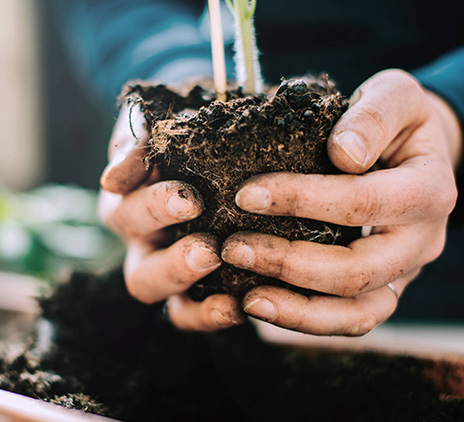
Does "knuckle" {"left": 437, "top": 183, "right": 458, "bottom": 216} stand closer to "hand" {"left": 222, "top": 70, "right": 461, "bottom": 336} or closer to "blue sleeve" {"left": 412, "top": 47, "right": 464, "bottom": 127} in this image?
"hand" {"left": 222, "top": 70, "right": 461, "bottom": 336}

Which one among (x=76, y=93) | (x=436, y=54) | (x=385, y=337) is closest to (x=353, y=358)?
(x=385, y=337)

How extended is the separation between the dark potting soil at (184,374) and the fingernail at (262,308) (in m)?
0.15

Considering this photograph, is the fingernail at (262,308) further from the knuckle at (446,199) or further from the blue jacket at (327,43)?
the blue jacket at (327,43)

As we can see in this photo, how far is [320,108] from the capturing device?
0.39 metres

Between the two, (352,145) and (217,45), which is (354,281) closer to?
(352,145)

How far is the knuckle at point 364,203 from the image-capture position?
0.37 metres

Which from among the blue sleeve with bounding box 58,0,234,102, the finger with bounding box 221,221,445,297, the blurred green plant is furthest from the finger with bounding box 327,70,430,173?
the blurred green plant

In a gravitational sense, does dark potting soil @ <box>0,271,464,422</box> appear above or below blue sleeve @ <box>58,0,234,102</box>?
below

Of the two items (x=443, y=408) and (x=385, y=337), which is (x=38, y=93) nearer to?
(x=385, y=337)

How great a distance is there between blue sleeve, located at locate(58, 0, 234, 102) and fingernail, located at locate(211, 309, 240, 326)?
1.97ft

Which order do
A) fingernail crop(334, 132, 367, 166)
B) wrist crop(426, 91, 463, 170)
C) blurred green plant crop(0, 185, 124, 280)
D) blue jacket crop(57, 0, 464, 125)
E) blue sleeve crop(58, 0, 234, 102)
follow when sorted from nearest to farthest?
1. fingernail crop(334, 132, 367, 166)
2. wrist crop(426, 91, 463, 170)
3. blue jacket crop(57, 0, 464, 125)
4. blue sleeve crop(58, 0, 234, 102)
5. blurred green plant crop(0, 185, 124, 280)

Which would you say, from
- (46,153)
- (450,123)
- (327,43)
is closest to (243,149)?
(450,123)

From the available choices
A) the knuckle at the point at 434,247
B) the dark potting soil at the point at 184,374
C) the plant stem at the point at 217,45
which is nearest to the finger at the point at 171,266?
the dark potting soil at the point at 184,374

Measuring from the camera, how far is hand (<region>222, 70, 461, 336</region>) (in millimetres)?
370
